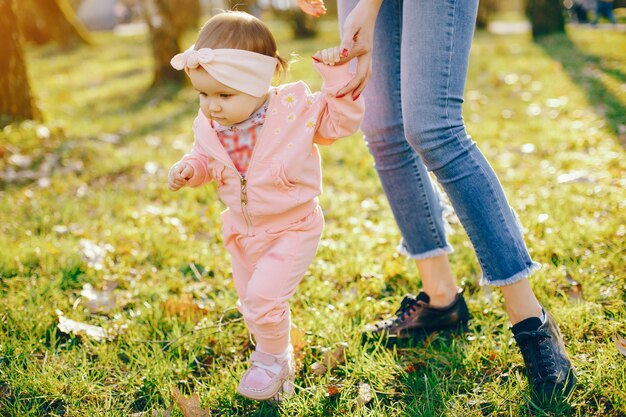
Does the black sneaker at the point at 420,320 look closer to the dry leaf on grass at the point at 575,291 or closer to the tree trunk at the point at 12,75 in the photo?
the dry leaf on grass at the point at 575,291

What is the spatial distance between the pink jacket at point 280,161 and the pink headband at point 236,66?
102mm

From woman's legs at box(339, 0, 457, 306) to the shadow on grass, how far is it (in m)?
2.83

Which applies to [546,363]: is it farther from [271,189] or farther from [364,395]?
[271,189]

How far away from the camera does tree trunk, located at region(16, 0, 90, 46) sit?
13438 mm

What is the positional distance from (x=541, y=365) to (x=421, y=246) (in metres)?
0.60

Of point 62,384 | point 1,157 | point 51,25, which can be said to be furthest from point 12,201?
point 51,25

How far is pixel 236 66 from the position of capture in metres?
1.82

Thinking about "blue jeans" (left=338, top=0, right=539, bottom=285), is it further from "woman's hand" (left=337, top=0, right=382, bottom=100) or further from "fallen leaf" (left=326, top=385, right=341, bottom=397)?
"fallen leaf" (left=326, top=385, right=341, bottom=397)

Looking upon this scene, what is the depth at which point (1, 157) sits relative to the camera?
15.2 ft

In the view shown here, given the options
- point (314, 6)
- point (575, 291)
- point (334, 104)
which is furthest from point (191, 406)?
point (575, 291)

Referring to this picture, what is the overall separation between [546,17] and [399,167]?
10.8m

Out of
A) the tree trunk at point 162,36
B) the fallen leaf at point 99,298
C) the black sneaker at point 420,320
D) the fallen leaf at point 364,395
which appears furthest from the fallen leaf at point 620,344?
the tree trunk at point 162,36

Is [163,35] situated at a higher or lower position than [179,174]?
lower

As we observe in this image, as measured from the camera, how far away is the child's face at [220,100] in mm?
1850
